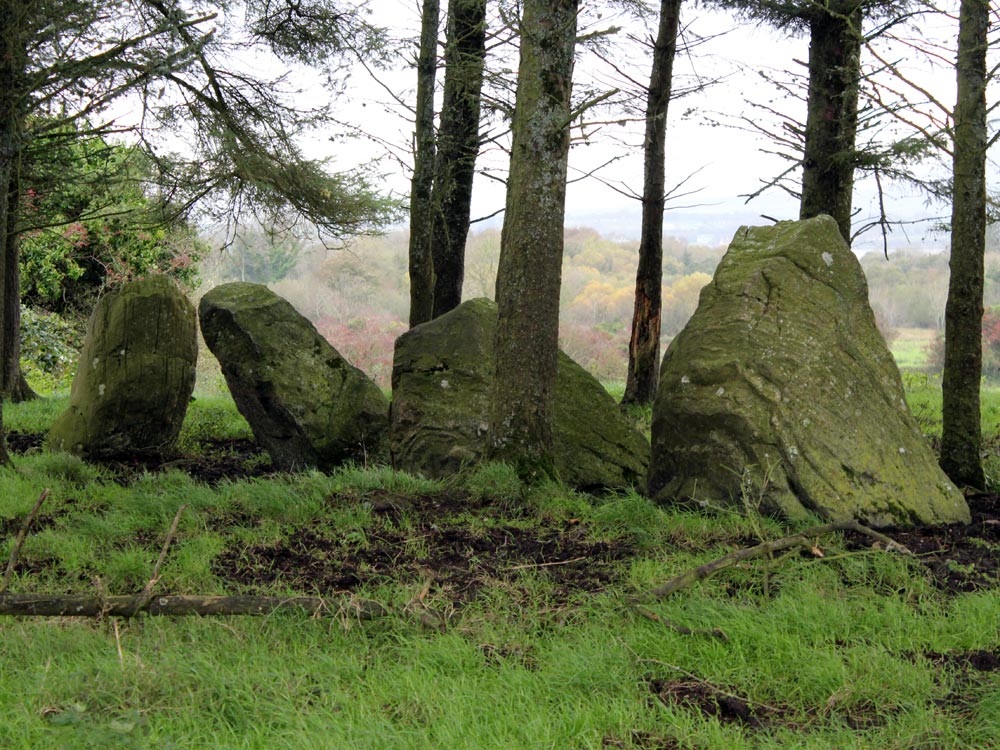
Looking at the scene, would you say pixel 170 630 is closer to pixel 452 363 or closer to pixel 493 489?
pixel 493 489

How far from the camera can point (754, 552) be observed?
4504 millimetres

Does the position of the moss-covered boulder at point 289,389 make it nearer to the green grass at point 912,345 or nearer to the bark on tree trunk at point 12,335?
the bark on tree trunk at point 12,335

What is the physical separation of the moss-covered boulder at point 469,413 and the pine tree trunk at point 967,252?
104 inches

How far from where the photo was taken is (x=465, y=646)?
3816 mm

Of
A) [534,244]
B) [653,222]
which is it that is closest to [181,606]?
[534,244]

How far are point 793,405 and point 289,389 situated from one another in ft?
15.9

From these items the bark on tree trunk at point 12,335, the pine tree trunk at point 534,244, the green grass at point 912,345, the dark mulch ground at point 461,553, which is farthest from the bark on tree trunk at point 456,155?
the green grass at point 912,345

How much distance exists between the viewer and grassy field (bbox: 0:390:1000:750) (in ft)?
10.5

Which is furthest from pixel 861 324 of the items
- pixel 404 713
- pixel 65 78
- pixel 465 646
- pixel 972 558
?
pixel 65 78

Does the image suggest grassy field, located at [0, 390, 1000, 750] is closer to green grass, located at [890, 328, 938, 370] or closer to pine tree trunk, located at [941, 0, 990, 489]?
pine tree trunk, located at [941, 0, 990, 489]

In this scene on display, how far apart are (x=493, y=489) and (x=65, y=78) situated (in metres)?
6.82

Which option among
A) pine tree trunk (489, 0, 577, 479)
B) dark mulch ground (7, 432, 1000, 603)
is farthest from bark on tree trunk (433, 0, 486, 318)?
dark mulch ground (7, 432, 1000, 603)

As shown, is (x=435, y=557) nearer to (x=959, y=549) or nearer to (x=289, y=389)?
(x=959, y=549)

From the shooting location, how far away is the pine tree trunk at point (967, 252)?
691cm
